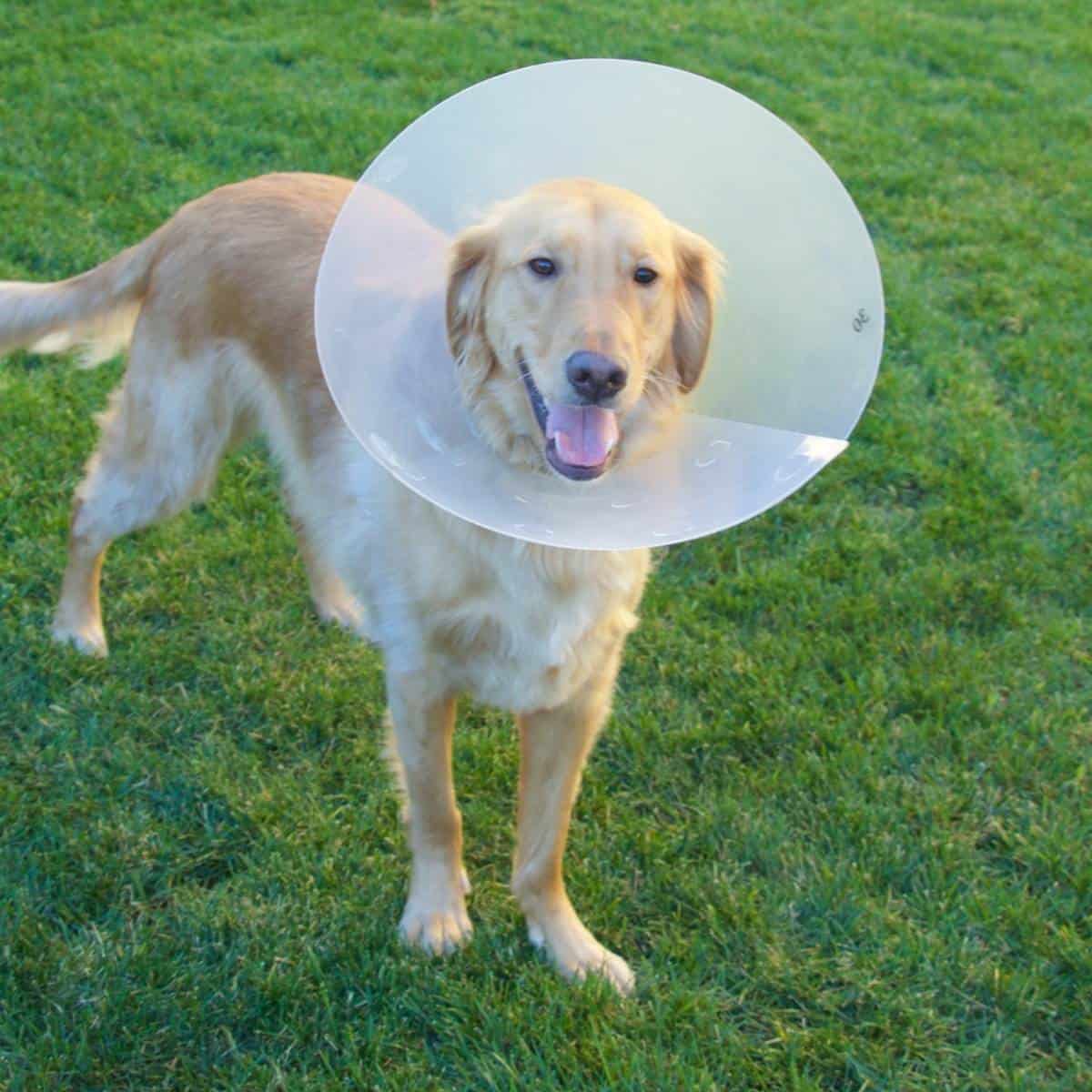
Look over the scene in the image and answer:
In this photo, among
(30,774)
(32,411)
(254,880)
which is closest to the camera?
(254,880)

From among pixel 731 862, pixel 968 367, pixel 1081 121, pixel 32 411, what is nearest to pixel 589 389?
pixel 731 862

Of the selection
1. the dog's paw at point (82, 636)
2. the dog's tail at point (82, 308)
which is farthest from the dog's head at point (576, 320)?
the dog's paw at point (82, 636)

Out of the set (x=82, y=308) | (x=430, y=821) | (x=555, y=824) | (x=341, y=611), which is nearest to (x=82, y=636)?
(x=341, y=611)

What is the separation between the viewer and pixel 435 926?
2621mm

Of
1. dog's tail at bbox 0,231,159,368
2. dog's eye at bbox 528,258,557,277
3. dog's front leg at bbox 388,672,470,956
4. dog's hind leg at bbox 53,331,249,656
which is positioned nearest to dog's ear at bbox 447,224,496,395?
dog's eye at bbox 528,258,557,277

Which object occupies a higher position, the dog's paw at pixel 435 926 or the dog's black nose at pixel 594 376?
the dog's black nose at pixel 594 376

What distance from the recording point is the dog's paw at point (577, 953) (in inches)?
100

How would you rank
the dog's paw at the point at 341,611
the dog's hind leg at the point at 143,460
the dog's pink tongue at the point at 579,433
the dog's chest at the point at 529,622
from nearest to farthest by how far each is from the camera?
the dog's pink tongue at the point at 579,433 → the dog's chest at the point at 529,622 → the dog's hind leg at the point at 143,460 → the dog's paw at the point at 341,611

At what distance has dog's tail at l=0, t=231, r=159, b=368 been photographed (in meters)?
3.26

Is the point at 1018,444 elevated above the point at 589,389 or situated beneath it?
situated beneath

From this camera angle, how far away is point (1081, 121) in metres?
6.99

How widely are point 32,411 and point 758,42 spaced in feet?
17.7

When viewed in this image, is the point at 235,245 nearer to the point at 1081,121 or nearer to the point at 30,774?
the point at 30,774

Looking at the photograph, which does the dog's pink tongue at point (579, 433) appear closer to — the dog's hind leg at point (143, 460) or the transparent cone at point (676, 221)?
the transparent cone at point (676, 221)
